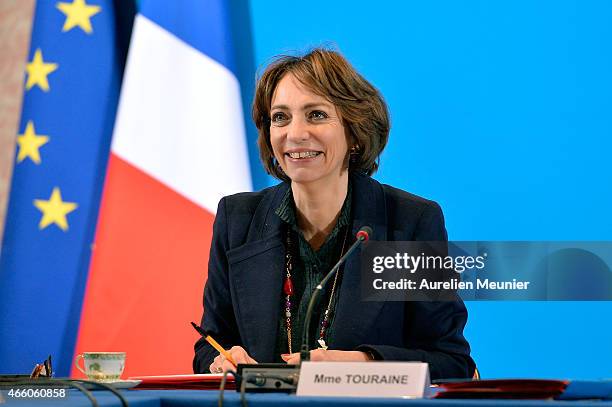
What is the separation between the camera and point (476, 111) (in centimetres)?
293

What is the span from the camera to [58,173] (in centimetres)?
315

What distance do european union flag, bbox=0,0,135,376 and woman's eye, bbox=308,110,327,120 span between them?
1.31 metres

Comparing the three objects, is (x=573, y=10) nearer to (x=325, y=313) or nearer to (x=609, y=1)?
(x=609, y=1)

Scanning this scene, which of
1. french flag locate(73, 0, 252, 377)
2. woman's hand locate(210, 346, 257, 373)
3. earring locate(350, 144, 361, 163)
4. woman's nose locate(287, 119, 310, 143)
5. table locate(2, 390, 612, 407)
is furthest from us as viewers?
french flag locate(73, 0, 252, 377)

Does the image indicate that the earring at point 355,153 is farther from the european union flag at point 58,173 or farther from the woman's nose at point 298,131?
the european union flag at point 58,173

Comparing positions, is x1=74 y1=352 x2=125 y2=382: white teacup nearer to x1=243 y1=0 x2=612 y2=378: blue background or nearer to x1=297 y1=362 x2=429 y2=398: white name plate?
x1=297 y1=362 x2=429 y2=398: white name plate

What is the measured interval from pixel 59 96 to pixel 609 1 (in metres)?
1.99

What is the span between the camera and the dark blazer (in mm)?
1938

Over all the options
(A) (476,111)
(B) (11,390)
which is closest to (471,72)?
(A) (476,111)

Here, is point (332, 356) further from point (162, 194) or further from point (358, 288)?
point (162, 194)

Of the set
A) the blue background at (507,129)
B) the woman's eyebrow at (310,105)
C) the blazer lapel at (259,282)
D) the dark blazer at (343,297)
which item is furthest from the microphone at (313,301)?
the blue background at (507,129)

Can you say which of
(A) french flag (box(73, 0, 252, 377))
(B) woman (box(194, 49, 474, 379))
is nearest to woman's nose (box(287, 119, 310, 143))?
(B) woman (box(194, 49, 474, 379))

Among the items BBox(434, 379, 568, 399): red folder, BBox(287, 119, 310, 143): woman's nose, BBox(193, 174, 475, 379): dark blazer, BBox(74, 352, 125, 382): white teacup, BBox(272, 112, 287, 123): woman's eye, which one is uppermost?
BBox(272, 112, 287, 123): woman's eye

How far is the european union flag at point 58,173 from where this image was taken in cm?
307
